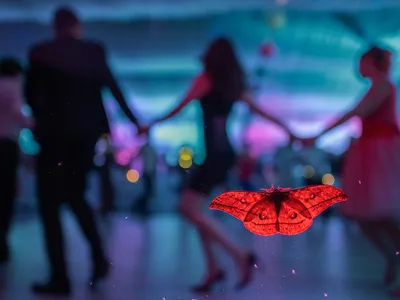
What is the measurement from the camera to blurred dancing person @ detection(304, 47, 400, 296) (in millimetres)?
1393

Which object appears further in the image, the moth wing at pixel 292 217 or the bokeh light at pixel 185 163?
the bokeh light at pixel 185 163

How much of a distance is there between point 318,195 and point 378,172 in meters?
0.40

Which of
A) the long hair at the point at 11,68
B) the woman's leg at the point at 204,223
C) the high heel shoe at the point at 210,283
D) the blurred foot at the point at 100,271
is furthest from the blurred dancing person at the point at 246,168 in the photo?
the long hair at the point at 11,68

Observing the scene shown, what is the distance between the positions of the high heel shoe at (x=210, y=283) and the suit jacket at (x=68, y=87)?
0.55 m

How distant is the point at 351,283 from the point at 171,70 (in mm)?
957

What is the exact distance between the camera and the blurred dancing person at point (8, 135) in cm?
152

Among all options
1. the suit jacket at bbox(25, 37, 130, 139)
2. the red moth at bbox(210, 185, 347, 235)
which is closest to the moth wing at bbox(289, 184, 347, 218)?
the red moth at bbox(210, 185, 347, 235)

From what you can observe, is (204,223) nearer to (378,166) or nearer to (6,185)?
(378,166)

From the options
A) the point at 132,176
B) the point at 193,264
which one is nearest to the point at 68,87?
the point at 132,176

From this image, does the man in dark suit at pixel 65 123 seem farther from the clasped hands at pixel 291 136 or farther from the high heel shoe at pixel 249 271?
the high heel shoe at pixel 249 271

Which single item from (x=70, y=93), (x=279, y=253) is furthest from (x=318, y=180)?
(x=70, y=93)

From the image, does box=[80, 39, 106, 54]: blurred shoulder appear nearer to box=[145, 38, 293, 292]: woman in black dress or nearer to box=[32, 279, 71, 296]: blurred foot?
box=[145, 38, 293, 292]: woman in black dress

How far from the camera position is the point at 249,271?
136 cm

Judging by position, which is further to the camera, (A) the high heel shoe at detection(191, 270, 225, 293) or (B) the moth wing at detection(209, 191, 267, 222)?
(A) the high heel shoe at detection(191, 270, 225, 293)
